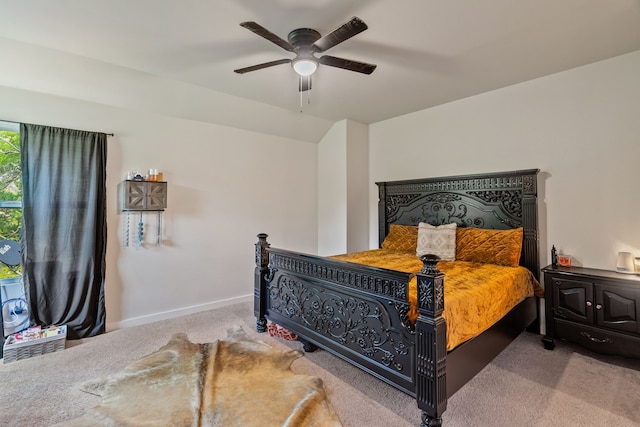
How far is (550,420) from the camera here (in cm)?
182

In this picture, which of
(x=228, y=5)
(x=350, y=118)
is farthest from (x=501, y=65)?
(x=228, y=5)

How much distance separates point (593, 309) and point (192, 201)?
421cm

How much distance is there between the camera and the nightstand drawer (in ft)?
7.76

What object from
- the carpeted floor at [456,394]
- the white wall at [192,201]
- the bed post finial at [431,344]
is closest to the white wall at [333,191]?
the white wall at [192,201]

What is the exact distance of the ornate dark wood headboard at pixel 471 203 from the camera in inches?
122

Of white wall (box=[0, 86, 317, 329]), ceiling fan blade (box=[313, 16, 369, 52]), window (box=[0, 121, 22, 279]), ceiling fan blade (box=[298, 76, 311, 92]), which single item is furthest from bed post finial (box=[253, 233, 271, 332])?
window (box=[0, 121, 22, 279])

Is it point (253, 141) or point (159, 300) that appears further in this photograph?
Answer: point (253, 141)

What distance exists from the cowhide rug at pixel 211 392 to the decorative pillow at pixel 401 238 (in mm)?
1957

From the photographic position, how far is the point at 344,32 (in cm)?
182

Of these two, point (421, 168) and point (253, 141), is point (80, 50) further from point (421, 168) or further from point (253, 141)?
point (421, 168)

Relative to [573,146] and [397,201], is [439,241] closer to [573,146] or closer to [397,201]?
[397,201]

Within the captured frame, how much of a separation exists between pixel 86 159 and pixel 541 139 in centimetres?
467

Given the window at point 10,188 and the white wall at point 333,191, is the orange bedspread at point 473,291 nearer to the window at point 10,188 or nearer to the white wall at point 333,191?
the white wall at point 333,191

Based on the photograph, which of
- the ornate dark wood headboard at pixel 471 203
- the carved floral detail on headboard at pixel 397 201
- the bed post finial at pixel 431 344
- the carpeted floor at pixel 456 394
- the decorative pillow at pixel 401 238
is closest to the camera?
the bed post finial at pixel 431 344
